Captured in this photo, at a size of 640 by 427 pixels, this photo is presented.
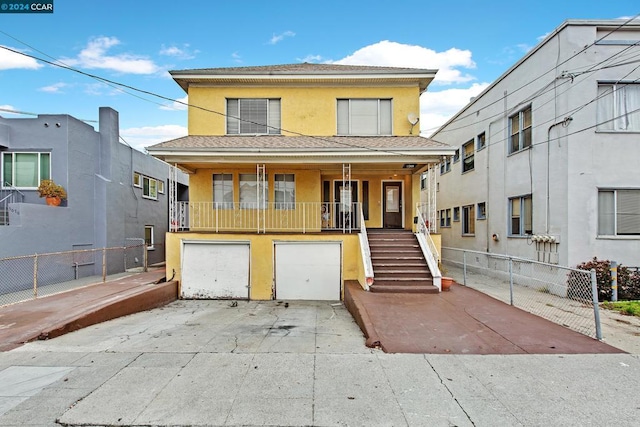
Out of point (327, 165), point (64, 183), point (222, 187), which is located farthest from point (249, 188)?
point (64, 183)

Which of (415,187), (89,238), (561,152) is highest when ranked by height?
(561,152)

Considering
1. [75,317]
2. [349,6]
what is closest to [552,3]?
[349,6]

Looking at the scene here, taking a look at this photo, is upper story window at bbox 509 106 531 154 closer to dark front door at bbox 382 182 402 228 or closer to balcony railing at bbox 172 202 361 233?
dark front door at bbox 382 182 402 228

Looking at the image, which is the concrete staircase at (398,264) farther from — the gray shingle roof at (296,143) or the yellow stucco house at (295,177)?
the gray shingle roof at (296,143)

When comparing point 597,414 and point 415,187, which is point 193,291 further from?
point 597,414

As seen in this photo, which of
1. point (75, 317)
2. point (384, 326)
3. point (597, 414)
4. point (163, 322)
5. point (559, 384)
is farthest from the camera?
point (163, 322)

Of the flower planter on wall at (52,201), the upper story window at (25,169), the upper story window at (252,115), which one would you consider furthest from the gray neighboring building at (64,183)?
the upper story window at (252,115)

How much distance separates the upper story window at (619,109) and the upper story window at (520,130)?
1987 mm

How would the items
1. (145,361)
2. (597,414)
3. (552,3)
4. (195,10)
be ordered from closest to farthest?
1. (597,414)
2. (145,361)
3. (552,3)
4. (195,10)

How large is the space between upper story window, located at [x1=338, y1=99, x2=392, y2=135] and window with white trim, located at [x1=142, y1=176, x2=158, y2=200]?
435 inches

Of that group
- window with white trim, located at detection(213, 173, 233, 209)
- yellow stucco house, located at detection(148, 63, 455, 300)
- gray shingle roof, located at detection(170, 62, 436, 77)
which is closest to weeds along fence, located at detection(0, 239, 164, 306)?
yellow stucco house, located at detection(148, 63, 455, 300)

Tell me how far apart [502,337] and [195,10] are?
13.8m

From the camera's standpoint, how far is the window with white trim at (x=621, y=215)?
9.23m

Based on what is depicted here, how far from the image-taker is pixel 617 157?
9266mm
